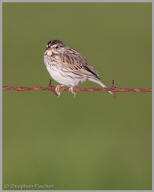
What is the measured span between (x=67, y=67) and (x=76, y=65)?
150 millimetres

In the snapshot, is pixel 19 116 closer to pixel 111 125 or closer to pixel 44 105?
pixel 44 105

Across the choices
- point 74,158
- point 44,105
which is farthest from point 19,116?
point 74,158

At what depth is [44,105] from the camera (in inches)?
627

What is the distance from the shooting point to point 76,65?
10430 millimetres

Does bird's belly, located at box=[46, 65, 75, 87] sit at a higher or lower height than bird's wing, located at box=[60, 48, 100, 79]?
lower

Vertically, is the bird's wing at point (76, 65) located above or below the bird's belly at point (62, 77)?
above

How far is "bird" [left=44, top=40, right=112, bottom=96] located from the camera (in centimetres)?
1036

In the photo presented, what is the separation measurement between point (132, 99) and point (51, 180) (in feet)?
18.8

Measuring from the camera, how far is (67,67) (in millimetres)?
10430

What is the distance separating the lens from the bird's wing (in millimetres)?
10326

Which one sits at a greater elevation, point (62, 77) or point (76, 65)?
point (76, 65)

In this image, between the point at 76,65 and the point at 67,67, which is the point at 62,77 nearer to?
the point at 67,67

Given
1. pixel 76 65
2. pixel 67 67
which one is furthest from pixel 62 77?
pixel 76 65

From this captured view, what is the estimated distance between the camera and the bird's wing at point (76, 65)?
33.9 feet
